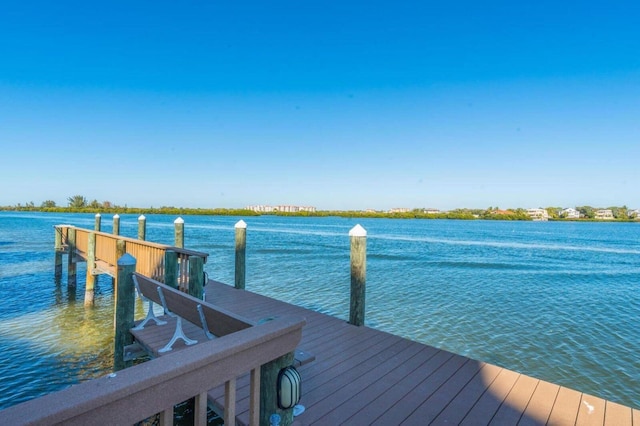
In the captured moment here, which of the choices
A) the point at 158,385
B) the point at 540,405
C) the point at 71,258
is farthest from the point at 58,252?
the point at 540,405

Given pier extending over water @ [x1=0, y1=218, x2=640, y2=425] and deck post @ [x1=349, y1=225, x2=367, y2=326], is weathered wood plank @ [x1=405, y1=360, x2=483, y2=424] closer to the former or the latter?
pier extending over water @ [x1=0, y1=218, x2=640, y2=425]

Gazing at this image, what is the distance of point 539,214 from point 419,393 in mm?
143538

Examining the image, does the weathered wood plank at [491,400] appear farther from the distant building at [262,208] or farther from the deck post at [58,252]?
the distant building at [262,208]

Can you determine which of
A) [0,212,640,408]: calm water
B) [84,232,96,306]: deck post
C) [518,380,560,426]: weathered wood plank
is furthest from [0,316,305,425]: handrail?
[84,232,96,306]: deck post

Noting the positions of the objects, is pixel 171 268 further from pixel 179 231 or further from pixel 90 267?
pixel 90 267

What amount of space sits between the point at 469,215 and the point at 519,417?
123534 mm

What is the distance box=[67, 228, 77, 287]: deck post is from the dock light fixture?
1245 centimetres

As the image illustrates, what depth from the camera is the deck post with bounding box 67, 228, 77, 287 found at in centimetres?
1117

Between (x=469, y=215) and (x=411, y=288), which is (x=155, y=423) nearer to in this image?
(x=411, y=288)

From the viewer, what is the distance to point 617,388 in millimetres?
5109

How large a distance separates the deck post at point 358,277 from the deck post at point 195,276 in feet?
8.08

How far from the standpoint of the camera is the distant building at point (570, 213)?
11917 cm

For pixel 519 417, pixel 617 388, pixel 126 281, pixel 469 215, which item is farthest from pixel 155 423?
pixel 469 215

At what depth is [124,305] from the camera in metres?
4.44
